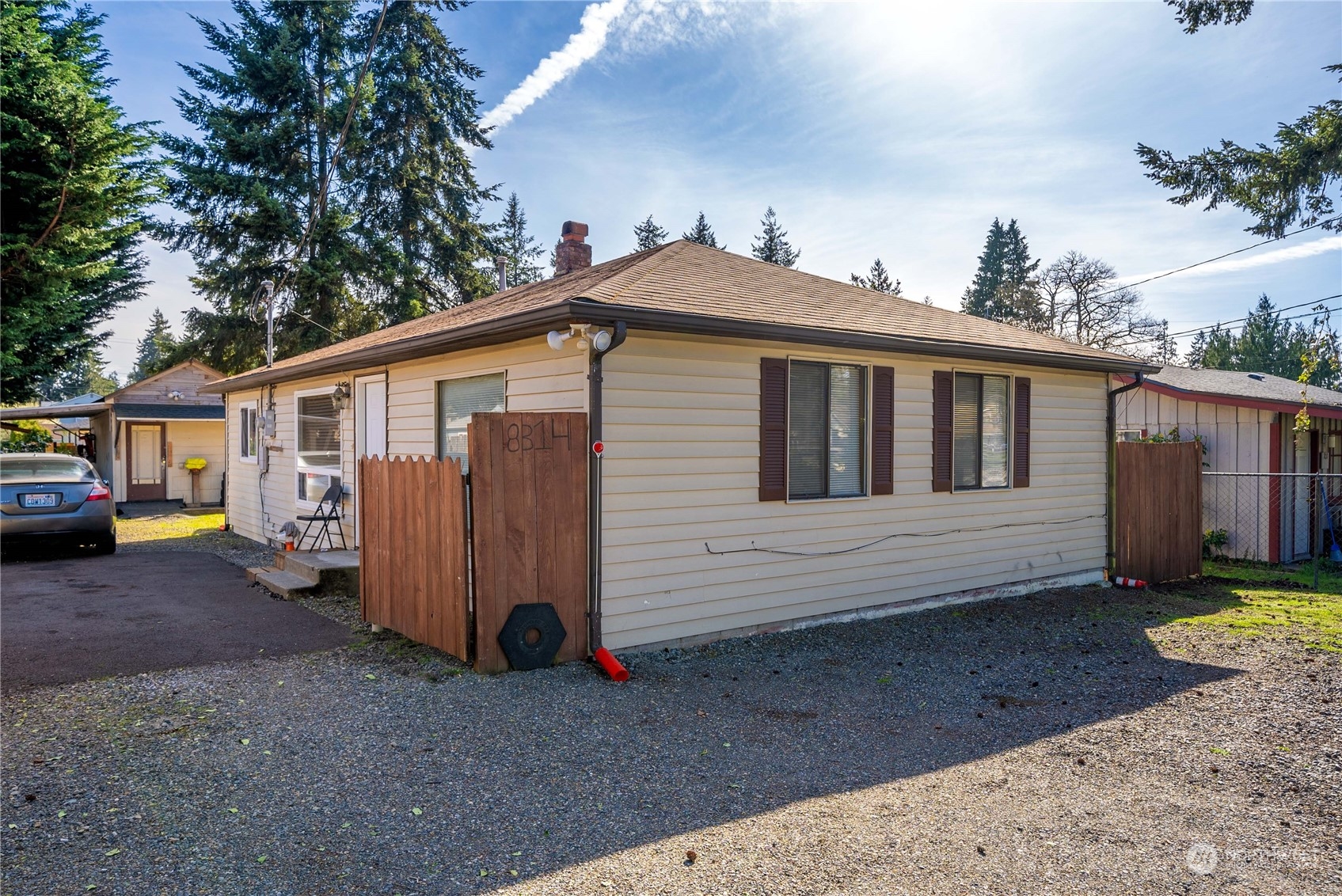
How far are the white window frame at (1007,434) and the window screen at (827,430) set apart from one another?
4.16 feet

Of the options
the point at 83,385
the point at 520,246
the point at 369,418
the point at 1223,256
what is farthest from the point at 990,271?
the point at 83,385

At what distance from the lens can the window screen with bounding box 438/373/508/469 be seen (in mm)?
6766

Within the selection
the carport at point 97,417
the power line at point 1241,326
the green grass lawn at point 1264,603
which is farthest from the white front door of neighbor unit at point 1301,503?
the carport at point 97,417

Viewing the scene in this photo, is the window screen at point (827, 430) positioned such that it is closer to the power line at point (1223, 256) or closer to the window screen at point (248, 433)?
the window screen at point (248, 433)

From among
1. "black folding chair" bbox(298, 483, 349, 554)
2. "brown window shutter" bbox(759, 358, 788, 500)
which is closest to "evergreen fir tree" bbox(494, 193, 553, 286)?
"black folding chair" bbox(298, 483, 349, 554)

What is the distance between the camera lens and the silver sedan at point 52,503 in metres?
9.97

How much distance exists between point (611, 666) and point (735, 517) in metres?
1.69

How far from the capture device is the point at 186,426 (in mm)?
19422

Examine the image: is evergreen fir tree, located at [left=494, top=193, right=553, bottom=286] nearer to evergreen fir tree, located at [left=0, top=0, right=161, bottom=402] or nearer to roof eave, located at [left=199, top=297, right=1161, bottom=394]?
evergreen fir tree, located at [left=0, top=0, right=161, bottom=402]

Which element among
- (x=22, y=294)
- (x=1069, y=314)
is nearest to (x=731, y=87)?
(x=22, y=294)

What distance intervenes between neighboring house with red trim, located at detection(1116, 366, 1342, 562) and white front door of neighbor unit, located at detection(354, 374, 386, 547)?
10.8 meters

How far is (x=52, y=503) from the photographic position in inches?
401

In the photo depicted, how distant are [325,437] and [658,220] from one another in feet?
107

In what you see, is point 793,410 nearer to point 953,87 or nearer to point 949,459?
point 949,459
